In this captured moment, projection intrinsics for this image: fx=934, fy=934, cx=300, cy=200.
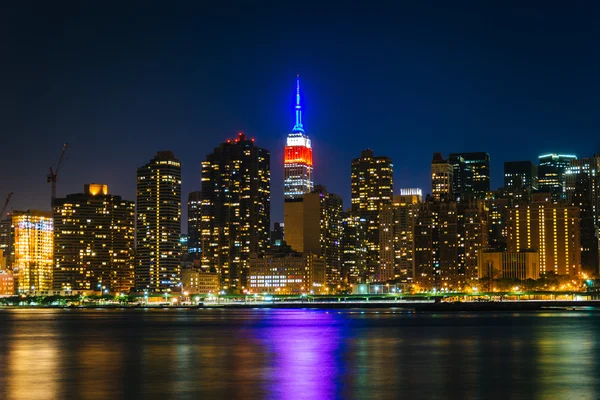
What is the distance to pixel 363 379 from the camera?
5047 cm

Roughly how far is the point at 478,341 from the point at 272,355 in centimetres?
2675

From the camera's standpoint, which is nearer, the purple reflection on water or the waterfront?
the purple reflection on water

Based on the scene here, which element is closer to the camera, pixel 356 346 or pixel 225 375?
pixel 225 375

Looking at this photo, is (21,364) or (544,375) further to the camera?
(21,364)

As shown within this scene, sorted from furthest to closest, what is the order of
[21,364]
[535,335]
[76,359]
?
[535,335] → [76,359] → [21,364]

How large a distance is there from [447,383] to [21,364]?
96.3 feet

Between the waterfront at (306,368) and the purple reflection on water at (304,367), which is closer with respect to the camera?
the purple reflection on water at (304,367)

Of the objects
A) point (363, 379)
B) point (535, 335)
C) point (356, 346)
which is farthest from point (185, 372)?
point (535, 335)

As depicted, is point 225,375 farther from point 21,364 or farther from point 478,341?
point 478,341

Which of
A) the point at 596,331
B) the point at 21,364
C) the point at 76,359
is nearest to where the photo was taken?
the point at 21,364

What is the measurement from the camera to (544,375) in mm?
52125

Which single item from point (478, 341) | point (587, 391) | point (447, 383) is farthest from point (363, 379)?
point (478, 341)

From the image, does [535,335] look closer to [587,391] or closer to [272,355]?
[272,355]

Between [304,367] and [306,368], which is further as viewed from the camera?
[304,367]
